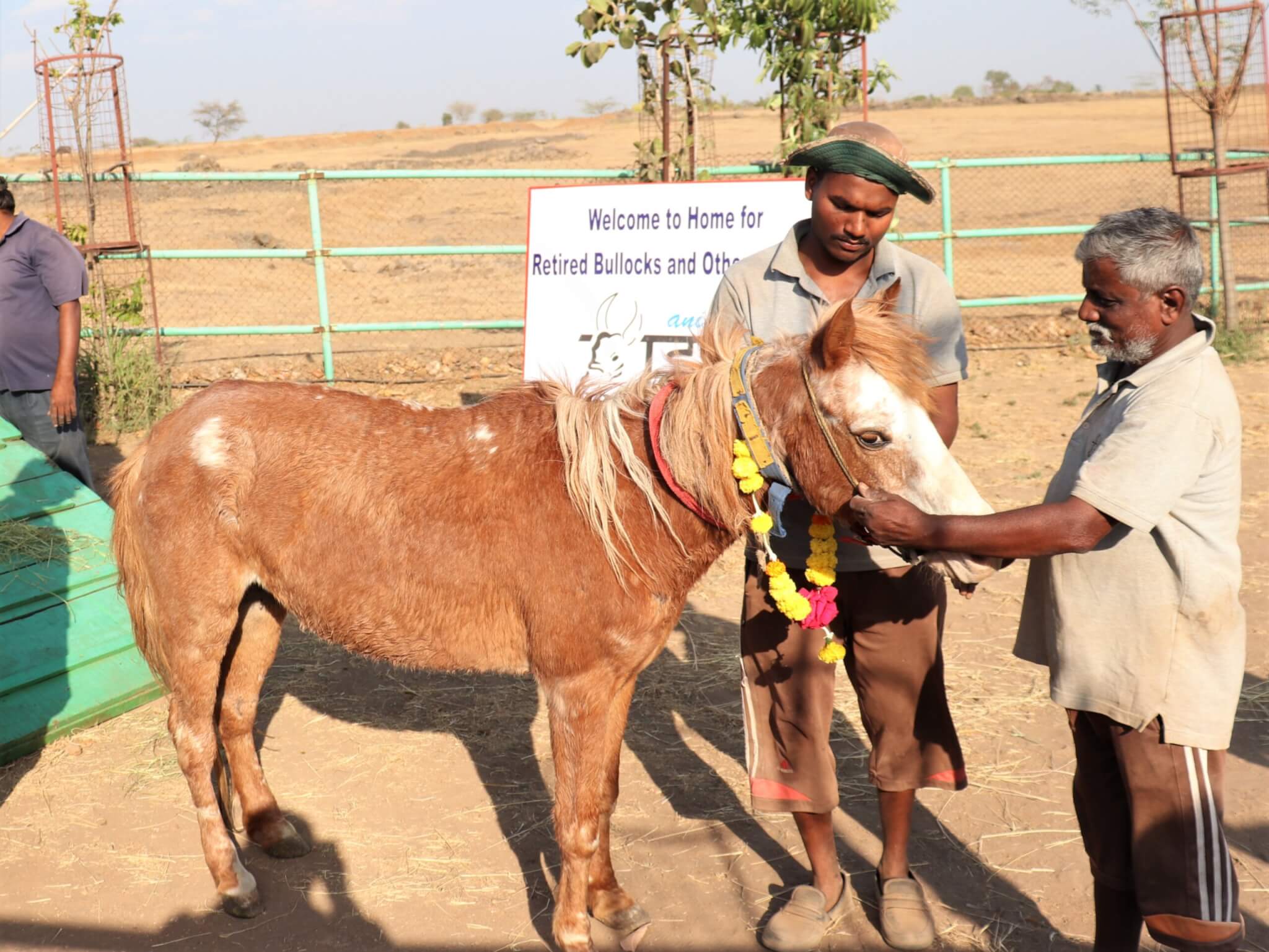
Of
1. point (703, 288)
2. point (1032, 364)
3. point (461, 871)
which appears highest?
point (703, 288)

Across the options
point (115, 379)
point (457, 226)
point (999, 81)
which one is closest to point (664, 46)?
point (115, 379)

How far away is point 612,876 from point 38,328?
14.6 feet

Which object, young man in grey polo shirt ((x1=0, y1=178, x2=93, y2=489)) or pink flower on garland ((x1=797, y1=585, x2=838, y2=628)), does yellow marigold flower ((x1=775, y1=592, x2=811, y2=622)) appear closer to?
pink flower on garland ((x1=797, y1=585, x2=838, y2=628))

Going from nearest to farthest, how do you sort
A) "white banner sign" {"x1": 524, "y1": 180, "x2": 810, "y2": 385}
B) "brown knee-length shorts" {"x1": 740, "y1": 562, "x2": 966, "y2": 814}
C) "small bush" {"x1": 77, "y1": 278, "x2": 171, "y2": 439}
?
"brown knee-length shorts" {"x1": 740, "y1": 562, "x2": 966, "y2": 814}, "white banner sign" {"x1": 524, "y1": 180, "x2": 810, "y2": 385}, "small bush" {"x1": 77, "y1": 278, "x2": 171, "y2": 439}

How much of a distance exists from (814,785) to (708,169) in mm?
6807

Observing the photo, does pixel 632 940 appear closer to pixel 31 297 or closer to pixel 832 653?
pixel 832 653

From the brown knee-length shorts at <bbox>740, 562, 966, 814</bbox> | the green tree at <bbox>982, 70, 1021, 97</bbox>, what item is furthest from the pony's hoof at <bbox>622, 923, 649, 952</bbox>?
the green tree at <bbox>982, 70, 1021, 97</bbox>

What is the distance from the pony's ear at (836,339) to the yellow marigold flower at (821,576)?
59 cm

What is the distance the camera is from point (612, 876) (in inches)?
130

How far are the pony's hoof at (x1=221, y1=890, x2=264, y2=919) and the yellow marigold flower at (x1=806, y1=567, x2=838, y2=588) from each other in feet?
6.77

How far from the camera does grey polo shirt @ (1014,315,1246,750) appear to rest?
2.25 metres

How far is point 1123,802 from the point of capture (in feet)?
8.69

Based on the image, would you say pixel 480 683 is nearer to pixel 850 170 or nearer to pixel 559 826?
pixel 559 826

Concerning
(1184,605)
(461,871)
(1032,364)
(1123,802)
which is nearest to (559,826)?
(461,871)
